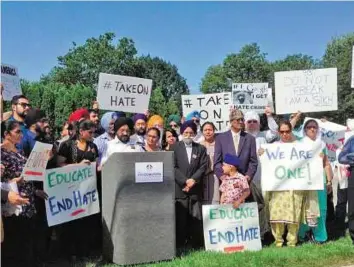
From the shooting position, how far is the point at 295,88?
10070mm

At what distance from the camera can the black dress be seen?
21.2 ft

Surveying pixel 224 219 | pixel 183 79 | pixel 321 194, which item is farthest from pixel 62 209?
Result: pixel 183 79

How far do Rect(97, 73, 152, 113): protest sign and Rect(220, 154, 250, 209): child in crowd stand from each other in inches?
114

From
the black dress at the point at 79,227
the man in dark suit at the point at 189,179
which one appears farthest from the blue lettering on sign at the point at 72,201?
the man in dark suit at the point at 189,179

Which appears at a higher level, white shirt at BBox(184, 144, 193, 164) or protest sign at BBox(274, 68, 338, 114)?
protest sign at BBox(274, 68, 338, 114)

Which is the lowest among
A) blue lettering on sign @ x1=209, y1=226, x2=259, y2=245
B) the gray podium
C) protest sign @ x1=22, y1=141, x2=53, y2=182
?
blue lettering on sign @ x1=209, y1=226, x2=259, y2=245

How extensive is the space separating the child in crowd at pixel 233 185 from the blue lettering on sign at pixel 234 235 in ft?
1.16

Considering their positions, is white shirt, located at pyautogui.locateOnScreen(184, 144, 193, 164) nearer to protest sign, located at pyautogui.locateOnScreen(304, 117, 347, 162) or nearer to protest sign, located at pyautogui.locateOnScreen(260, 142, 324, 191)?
protest sign, located at pyautogui.locateOnScreen(260, 142, 324, 191)

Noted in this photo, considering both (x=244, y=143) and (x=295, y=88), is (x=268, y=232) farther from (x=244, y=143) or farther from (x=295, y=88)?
(x=295, y=88)

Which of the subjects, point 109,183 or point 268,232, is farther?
point 268,232

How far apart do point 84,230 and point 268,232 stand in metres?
2.80

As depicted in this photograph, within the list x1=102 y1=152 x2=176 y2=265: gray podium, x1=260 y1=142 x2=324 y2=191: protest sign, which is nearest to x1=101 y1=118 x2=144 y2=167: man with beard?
x1=102 y1=152 x2=176 y2=265: gray podium

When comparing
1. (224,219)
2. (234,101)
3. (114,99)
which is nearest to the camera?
(224,219)

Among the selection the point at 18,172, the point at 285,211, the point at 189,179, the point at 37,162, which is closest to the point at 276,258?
the point at 285,211
